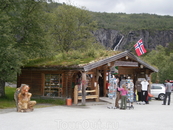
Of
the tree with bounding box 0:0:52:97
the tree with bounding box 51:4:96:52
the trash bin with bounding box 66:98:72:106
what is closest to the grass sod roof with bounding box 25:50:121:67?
the tree with bounding box 0:0:52:97

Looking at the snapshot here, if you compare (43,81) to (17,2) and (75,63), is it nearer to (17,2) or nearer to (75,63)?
(75,63)

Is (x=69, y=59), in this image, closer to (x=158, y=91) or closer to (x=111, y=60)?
(x=111, y=60)

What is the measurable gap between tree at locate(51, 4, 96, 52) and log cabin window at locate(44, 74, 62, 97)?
21.3m

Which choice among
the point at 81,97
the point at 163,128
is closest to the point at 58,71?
the point at 81,97

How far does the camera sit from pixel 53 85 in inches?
691

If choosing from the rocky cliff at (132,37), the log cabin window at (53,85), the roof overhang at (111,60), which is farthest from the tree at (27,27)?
the rocky cliff at (132,37)

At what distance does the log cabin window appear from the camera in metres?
17.3

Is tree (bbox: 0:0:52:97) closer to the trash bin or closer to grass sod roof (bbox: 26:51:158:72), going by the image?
grass sod roof (bbox: 26:51:158:72)

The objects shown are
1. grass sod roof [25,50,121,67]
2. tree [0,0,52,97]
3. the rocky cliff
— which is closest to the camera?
grass sod roof [25,50,121,67]

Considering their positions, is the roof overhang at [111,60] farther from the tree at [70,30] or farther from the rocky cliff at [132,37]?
the rocky cliff at [132,37]

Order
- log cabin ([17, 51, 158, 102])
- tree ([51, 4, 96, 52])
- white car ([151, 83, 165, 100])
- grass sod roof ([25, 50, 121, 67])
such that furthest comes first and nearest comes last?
tree ([51, 4, 96, 52])
white car ([151, 83, 165, 100])
grass sod roof ([25, 50, 121, 67])
log cabin ([17, 51, 158, 102])

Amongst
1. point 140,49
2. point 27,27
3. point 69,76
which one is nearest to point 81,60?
point 69,76

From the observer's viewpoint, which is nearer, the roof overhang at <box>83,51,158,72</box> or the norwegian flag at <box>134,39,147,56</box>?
the roof overhang at <box>83,51,158,72</box>

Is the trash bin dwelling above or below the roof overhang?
below
